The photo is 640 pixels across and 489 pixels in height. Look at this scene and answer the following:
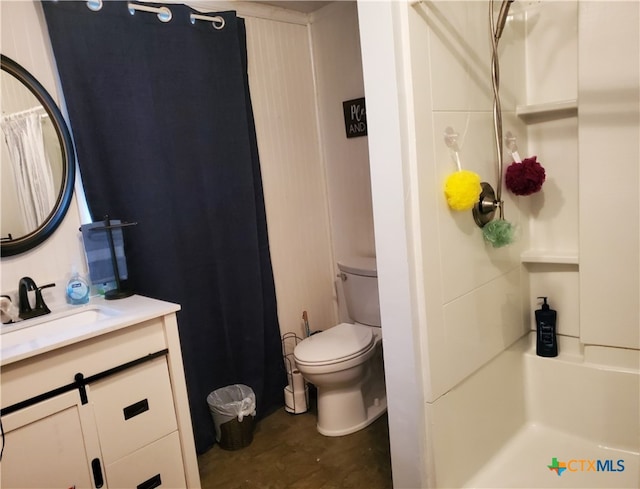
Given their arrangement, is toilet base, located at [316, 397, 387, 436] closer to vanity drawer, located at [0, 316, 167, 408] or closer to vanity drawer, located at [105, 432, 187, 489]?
vanity drawer, located at [105, 432, 187, 489]

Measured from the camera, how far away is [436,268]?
145cm

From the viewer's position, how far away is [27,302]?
5.50 feet

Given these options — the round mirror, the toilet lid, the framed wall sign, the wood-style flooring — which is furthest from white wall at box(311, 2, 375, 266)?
the round mirror

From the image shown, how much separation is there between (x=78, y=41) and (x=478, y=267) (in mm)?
1717

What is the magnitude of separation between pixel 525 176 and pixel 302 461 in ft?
4.99

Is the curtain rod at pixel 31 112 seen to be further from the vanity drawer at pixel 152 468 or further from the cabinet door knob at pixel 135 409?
the vanity drawer at pixel 152 468

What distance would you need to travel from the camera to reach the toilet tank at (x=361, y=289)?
2.43 m

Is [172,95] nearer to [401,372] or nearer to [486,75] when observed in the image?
[486,75]

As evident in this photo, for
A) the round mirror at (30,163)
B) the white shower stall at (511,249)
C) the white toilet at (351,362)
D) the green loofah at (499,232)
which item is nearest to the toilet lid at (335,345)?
the white toilet at (351,362)

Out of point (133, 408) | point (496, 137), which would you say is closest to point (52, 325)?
point (133, 408)

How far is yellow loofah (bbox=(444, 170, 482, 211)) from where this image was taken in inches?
56.3

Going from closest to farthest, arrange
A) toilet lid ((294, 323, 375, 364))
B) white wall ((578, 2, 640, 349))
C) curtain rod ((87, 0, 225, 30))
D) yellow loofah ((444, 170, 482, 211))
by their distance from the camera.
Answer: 1. yellow loofah ((444, 170, 482, 211))
2. white wall ((578, 2, 640, 349))
3. curtain rod ((87, 0, 225, 30))
4. toilet lid ((294, 323, 375, 364))

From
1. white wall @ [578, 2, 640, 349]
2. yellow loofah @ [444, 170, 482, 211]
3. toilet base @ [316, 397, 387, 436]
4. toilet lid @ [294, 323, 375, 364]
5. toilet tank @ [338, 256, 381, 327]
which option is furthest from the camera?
toilet tank @ [338, 256, 381, 327]

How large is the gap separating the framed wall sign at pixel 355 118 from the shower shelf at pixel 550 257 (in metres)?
1.08
